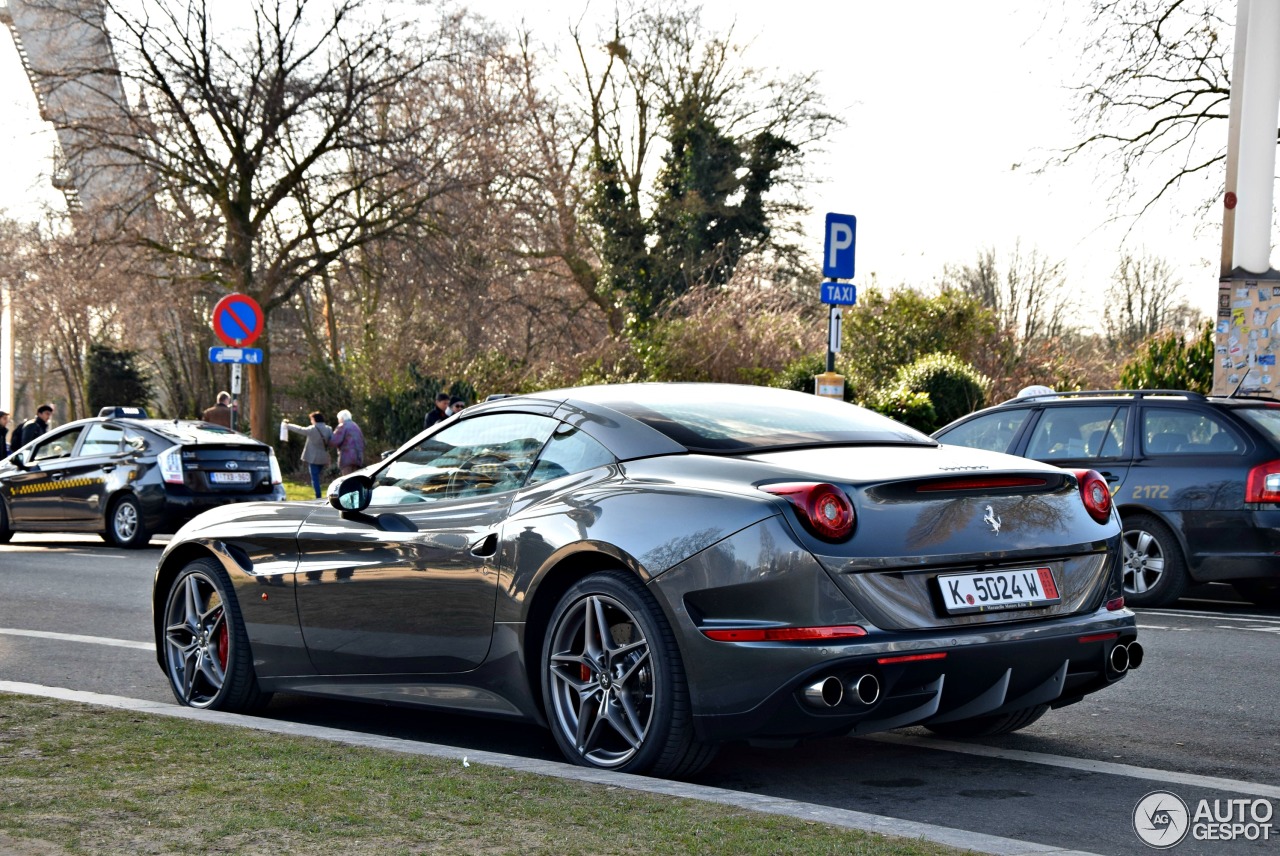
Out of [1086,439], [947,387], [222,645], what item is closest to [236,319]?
[947,387]

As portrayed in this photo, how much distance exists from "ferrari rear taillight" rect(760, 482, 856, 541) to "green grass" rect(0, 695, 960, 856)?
3.20ft

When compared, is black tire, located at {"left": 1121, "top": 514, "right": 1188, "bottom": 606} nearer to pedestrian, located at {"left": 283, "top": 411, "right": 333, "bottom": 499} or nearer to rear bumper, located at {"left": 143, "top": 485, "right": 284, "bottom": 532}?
rear bumper, located at {"left": 143, "top": 485, "right": 284, "bottom": 532}

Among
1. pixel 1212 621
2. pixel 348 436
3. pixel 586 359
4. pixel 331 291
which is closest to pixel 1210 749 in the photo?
pixel 1212 621

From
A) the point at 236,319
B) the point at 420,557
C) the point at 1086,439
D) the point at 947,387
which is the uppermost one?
the point at 236,319

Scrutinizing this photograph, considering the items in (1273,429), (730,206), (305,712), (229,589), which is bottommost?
(305,712)

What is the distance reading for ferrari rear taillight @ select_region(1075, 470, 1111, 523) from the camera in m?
5.83

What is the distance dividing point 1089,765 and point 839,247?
10690 mm

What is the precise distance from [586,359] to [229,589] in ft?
80.6

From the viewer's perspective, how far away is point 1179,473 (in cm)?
1167

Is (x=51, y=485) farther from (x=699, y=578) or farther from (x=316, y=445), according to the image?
(x=699, y=578)

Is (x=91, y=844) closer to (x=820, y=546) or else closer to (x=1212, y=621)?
(x=820, y=546)

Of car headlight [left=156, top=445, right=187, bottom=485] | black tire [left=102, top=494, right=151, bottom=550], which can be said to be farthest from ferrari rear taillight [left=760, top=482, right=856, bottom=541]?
black tire [left=102, top=494, right=151, bottom=550]

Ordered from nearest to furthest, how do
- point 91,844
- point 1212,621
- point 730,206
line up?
point 91,844 < point 1212,621 < point 730,206

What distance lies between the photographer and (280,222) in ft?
103
